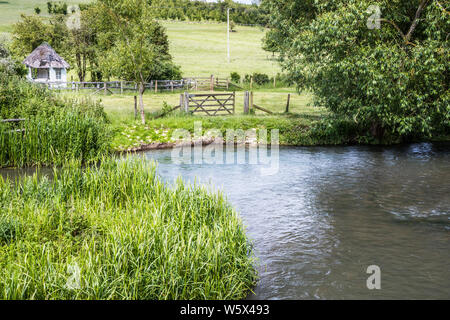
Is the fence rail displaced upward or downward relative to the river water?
upward

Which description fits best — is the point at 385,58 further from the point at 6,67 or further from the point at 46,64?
the point at 46,64

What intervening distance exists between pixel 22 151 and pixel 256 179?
9649 millimetres

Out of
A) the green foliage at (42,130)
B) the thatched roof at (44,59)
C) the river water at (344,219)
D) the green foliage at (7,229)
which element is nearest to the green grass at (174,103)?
the green foliage at (42,130)

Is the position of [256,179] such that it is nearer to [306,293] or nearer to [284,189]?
[284,189]

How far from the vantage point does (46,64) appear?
54.9m

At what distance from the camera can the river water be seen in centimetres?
963

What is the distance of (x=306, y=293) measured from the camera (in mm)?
9156

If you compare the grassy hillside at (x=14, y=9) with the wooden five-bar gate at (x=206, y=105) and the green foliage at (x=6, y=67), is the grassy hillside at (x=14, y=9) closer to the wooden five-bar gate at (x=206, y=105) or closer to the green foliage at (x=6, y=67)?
the green foliage at (x=6, y=67)

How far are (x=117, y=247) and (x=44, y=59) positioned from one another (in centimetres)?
5276

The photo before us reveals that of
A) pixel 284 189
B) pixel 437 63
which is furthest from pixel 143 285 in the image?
pixel 437 63

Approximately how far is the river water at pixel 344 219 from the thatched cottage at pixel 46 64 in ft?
127

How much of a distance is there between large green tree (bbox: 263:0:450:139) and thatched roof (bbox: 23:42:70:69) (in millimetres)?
41050

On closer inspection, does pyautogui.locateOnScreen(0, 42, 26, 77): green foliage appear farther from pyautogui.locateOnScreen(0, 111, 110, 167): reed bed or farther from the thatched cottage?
the thatched cottage

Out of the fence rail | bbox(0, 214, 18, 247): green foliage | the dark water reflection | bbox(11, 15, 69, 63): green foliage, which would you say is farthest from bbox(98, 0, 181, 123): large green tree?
bbox(11, 15, 69, 63): green foliage
